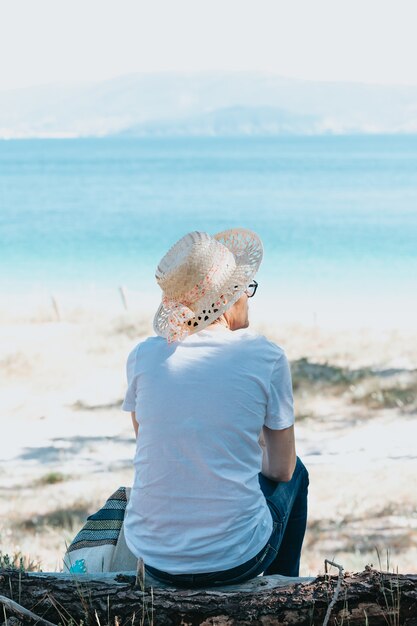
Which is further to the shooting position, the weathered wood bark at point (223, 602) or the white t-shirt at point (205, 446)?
the white t-shirt at point (205, 446)

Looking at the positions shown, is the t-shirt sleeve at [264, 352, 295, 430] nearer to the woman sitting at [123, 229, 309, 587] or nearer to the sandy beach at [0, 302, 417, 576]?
the woman sitting at [123, 229, 309, 587]

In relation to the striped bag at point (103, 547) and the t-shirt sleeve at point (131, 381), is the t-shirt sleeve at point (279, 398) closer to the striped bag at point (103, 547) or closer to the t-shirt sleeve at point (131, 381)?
the t-shirt sleeve at point (131, 381)

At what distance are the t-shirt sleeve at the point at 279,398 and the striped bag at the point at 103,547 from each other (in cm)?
59

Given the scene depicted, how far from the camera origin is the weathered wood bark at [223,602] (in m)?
2.27

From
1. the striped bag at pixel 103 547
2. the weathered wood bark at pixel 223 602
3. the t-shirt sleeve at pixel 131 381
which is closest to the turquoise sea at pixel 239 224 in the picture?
the striped bag at pixel 103 547

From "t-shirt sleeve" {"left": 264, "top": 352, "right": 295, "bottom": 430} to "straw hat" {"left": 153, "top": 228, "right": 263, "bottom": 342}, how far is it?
0.83 feet

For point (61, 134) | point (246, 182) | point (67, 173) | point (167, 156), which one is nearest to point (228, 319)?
point (246, 182)

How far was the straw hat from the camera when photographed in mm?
2580

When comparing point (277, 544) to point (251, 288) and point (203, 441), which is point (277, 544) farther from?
point (251, 288)

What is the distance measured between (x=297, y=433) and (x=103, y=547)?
4363mm

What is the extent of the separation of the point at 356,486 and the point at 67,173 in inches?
2634

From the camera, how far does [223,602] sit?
2301 millimetres

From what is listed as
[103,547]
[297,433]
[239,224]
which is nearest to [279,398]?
[103,547]

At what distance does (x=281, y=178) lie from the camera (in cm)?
6081
